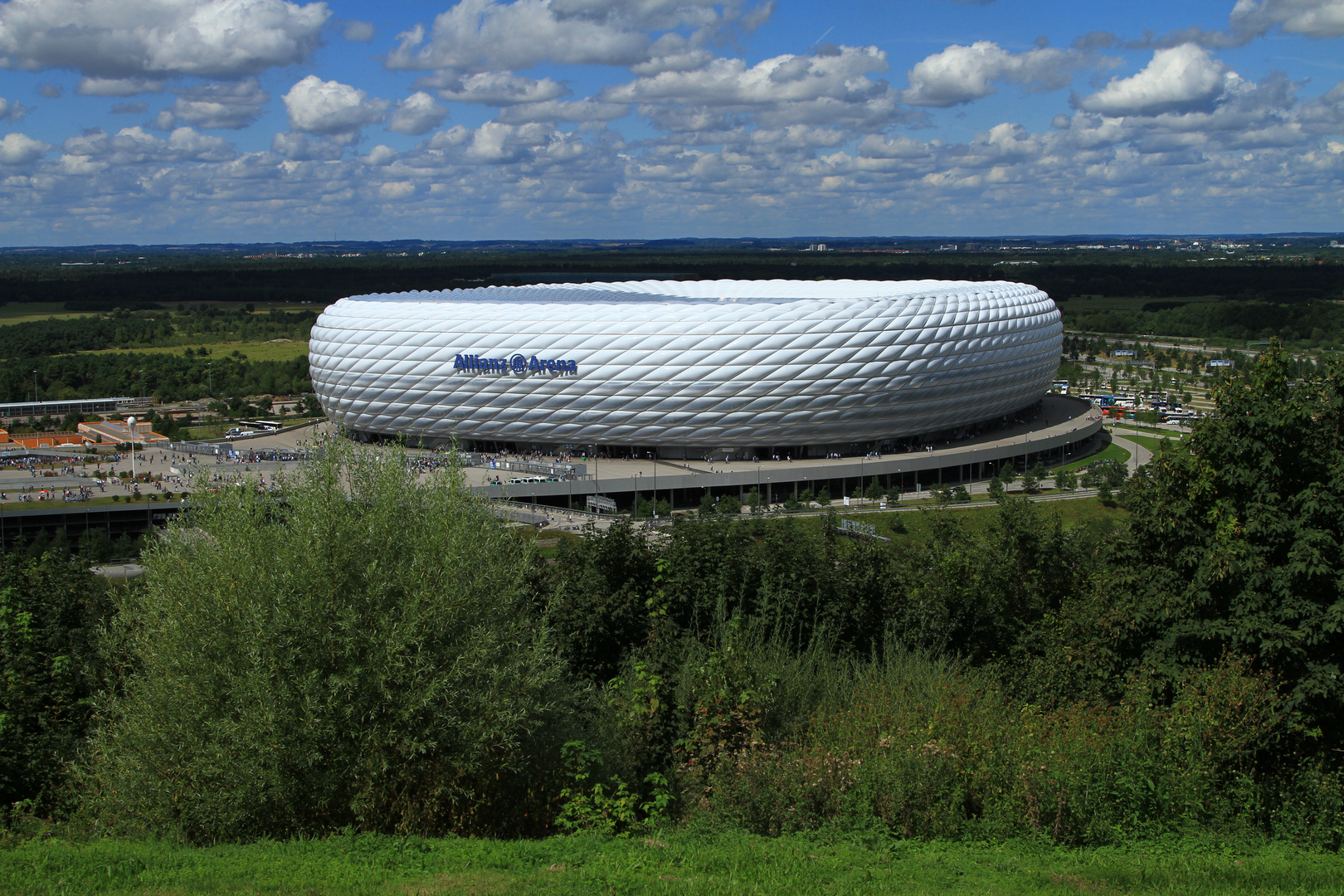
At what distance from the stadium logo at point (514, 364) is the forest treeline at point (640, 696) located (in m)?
36.2

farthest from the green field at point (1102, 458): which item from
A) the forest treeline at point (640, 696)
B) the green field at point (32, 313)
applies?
the green field at point (32, 313)

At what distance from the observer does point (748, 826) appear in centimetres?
1184

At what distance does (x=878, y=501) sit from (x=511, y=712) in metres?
42.0

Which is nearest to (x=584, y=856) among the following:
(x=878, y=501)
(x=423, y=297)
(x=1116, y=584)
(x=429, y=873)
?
(x=429, y=873)

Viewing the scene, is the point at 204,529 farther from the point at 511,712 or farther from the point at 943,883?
the point at 943,883

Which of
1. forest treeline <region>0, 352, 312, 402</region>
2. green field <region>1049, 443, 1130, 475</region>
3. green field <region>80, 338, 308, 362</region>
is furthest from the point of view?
green field <region>80, 338, 308, 362</region>

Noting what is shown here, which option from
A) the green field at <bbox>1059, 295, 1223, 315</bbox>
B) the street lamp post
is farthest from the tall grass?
the green field at <bbox>1059, 295, 1223, 315</bbox>

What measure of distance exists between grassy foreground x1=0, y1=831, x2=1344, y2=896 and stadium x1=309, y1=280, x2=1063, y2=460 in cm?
4216

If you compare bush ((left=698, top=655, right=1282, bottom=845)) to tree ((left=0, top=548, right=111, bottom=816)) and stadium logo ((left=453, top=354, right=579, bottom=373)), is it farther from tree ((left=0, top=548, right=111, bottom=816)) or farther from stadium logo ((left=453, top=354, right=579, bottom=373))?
stadium logo ((left=453, top=354, right=579, bottom=373))

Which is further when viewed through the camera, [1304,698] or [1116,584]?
[1116,584]

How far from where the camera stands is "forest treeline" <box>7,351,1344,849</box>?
11500mm

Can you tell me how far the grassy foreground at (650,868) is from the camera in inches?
384

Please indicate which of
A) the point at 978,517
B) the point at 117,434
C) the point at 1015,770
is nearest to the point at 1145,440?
the point at 978,517

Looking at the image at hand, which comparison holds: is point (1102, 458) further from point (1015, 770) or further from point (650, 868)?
point (650, 868)
